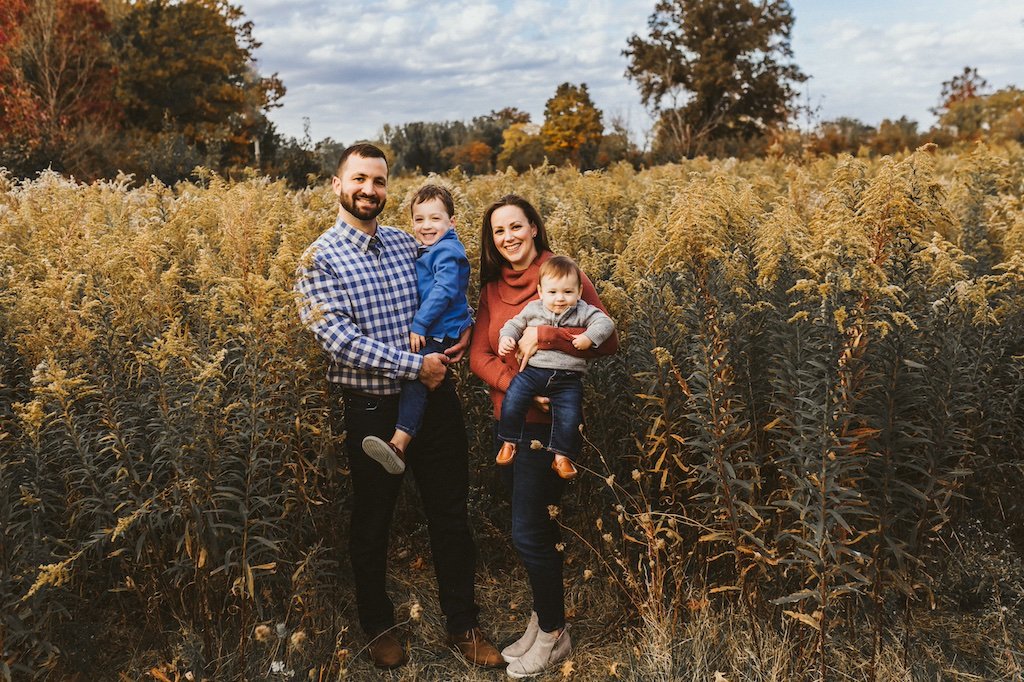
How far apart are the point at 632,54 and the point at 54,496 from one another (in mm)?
40965

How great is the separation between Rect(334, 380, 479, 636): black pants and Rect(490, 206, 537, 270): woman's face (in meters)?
0.78

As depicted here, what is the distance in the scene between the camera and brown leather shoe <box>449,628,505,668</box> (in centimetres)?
414

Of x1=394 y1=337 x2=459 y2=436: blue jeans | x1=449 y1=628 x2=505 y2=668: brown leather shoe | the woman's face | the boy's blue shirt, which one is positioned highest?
the woman's face

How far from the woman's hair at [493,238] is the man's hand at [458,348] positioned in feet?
1.05

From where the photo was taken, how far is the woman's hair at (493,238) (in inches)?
163

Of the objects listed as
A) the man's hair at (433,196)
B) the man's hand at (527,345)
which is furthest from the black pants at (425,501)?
the man's hair at (433,196)

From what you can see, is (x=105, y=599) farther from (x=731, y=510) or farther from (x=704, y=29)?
(x=704, y=29)

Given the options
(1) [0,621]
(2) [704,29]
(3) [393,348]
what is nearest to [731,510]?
(3) [393,348]

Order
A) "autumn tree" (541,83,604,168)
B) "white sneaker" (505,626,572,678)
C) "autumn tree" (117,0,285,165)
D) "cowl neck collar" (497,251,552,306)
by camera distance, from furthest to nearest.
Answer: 1. "autumn tree" (541,83,604,168)
2. "autumn tree" (117,0,285,165)
3. "cowl neck collar" (497,251,552,306)
4. "white sneaker" (505,626,572,678)

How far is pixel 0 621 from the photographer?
3234 millimetres

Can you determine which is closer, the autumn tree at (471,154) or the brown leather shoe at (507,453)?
the brown leather shoe at (507,453)

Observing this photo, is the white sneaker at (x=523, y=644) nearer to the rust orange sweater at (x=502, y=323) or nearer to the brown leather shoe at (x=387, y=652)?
the brown leather shoe at (x=387, y=652)

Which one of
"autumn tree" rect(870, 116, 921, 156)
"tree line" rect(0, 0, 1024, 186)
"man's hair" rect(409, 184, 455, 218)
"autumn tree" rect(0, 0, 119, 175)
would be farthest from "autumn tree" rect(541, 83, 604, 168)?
"man's hair" rect(409, 184, 455, 218)

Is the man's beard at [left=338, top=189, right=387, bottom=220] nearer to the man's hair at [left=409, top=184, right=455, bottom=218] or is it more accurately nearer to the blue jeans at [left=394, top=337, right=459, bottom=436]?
the man's hair at [left=409, top=184, right=455, bottom=218]
